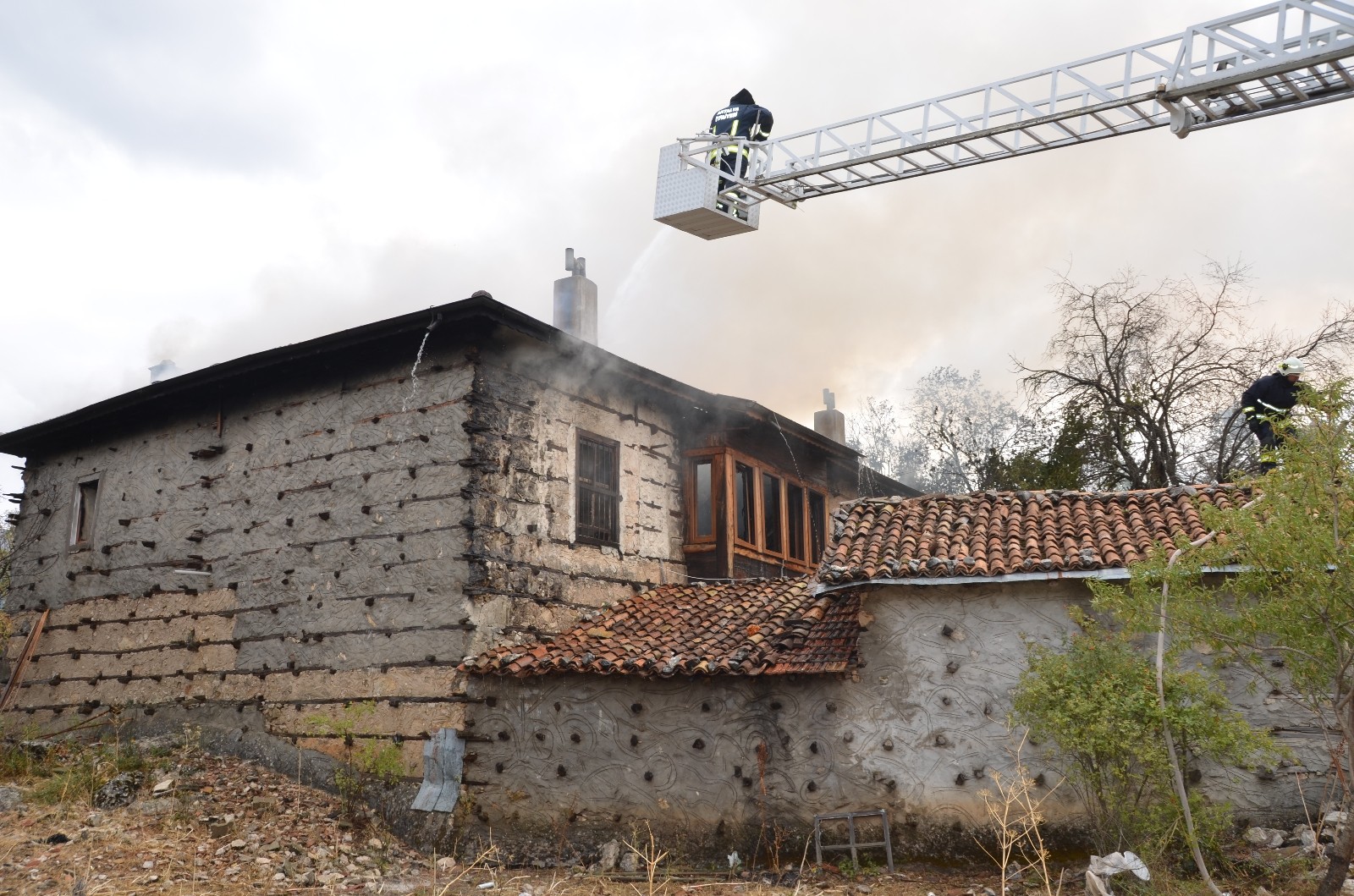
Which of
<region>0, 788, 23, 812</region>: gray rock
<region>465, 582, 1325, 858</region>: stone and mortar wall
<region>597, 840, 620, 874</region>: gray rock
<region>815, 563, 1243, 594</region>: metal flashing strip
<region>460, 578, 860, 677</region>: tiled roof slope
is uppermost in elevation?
<region>815, 563, 1243, 594</region>: metal flashing strip

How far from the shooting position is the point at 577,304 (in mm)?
16031

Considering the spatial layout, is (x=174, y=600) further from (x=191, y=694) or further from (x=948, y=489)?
(x=948, y=489)

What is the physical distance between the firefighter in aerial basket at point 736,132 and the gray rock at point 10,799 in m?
10.7

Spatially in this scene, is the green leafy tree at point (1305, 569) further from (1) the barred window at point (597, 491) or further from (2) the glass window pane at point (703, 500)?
(2) the glass window pane at point (703, 500)

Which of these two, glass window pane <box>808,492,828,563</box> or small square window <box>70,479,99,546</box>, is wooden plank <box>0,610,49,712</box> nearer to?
small square window <box>70,479,99,546</box>

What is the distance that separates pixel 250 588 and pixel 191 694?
1.70 m

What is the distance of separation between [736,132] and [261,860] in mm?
10014

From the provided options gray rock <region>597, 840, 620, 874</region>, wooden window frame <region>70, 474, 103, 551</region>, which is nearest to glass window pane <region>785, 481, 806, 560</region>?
gray rock <region>597, 840, 620, 874</region>

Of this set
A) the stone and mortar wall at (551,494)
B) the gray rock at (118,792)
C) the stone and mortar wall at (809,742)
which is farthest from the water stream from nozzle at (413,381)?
the gray rock at (118,792)

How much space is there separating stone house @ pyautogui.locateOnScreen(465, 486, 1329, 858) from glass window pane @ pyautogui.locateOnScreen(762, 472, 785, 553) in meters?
4.53

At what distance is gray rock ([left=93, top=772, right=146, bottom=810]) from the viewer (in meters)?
12.2

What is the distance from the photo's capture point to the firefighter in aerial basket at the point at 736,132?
46.0 feet

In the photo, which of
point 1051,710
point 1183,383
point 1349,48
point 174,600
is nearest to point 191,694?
point 174,600

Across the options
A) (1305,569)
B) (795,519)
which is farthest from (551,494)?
(1305,569)
